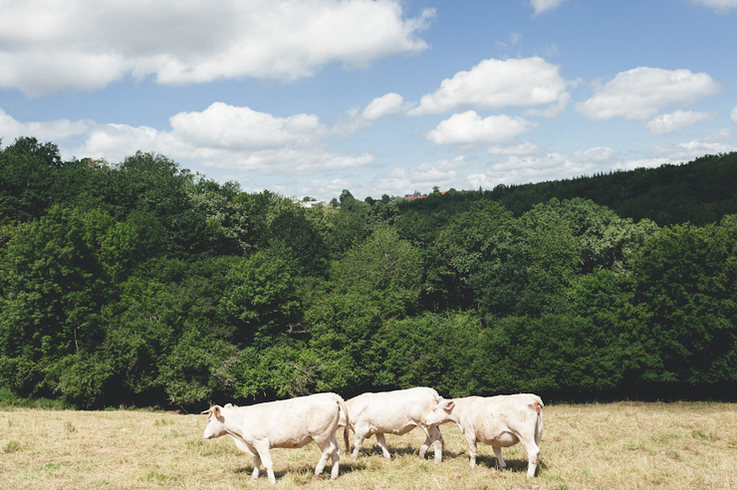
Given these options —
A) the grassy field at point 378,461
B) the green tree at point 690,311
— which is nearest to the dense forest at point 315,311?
the green tree at point 690,311

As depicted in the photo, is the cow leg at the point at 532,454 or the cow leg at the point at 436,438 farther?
the cow leg at the point at 436,438

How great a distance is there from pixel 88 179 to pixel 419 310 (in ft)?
159

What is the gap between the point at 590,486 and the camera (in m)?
11.5

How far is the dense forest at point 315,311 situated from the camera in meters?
40.8

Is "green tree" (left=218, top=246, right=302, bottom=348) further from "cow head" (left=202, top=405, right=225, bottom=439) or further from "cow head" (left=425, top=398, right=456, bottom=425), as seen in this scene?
"cow head" (left=425, top=398, right=456, bottom=425)

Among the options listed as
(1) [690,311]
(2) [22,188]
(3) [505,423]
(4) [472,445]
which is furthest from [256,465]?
(2) [22,188]

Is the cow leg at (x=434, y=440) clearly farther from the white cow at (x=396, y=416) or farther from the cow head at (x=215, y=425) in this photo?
the cow head at (x=215, y=425)

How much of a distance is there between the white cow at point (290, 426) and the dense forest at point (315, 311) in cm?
2887

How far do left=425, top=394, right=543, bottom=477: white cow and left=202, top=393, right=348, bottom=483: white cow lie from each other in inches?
155

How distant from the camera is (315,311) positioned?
49.0m

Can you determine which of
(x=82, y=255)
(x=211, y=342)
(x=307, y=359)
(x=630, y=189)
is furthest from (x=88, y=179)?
(x=630, y=189)

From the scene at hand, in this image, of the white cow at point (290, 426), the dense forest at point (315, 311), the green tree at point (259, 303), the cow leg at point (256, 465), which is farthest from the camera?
the green tree at point (259, 303)

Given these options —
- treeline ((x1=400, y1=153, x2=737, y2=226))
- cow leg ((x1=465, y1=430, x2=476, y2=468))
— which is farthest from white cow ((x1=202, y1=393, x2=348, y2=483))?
treeline ((x1=400, y1=153, x2=737, y2=226))

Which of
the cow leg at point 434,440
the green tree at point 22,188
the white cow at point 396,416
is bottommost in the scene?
the cow leg at point 434,440
